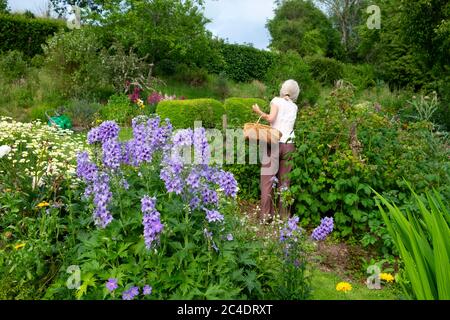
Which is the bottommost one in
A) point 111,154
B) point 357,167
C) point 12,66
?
point 357,167

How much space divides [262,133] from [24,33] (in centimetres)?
1464

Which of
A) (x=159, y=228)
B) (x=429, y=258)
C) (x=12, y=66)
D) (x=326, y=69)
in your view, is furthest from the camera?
(x=326, y=69)

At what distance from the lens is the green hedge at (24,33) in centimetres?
1682

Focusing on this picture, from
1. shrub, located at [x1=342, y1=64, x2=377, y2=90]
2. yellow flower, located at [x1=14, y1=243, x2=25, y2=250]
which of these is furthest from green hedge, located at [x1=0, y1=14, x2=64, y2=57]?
Answer: yellow flower, located at [x1=14, y1=243, x2=25, y2=250]

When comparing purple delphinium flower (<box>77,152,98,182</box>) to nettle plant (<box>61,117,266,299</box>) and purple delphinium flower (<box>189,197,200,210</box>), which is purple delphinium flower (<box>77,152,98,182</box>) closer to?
nettle plant (<box>61,117,266,299</box>)

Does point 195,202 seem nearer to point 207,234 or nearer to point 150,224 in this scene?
point 207,234

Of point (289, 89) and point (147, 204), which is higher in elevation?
point (289, 89)

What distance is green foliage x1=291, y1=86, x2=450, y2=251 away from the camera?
5.23 metres

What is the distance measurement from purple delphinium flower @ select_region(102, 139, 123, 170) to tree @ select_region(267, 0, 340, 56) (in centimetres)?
3190

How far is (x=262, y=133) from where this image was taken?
5582 mm

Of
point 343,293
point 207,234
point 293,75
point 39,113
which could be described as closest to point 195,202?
point 207,234

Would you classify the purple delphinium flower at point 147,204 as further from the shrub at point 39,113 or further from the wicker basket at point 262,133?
the shrub at point 39,113

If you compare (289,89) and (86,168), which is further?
(289,89)
